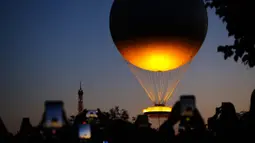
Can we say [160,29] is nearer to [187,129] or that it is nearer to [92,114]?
[92,114]

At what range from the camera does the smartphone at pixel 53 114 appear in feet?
26.3

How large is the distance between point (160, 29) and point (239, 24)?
22.4 metres

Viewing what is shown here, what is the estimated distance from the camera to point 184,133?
27.8 feet

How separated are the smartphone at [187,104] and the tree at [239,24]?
15.5 feet

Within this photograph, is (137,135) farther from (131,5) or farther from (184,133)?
→ (131,5)

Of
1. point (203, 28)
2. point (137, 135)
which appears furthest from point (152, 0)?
point (137, 135)

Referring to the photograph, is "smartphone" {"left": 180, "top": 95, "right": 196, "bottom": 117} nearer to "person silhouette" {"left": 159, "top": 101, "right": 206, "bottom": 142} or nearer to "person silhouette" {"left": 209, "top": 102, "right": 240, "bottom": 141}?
"person silhouette" {"left": 159, "top": 101, "right": 206, "bottom": 142}

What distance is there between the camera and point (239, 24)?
519 inches

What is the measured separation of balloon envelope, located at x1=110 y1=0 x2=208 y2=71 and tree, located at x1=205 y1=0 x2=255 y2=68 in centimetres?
2192

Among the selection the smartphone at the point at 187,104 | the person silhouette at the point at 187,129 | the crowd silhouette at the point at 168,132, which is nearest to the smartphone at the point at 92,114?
the crowd silhouette at the point at 168,132

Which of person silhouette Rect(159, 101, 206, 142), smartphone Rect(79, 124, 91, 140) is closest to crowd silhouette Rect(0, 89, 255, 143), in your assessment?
person silhouette Rect(159, 101, 206, 142)

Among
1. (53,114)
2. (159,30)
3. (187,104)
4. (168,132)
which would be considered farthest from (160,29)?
(53,114)

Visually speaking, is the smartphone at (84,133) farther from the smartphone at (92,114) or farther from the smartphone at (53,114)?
the smartphone at (92,114)

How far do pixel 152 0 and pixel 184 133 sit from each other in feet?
93.2
